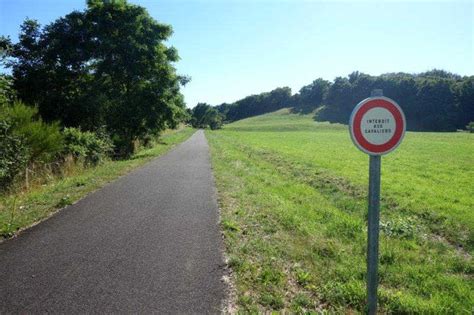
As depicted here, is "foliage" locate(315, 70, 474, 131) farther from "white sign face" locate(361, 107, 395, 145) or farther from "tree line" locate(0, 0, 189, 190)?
"white sign face" locate(361, 107, 395, 145)

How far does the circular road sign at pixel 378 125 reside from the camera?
3.16 metres

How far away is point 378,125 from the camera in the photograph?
125 inches

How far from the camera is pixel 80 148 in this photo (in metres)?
14.4

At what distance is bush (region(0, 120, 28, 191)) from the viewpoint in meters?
9.29

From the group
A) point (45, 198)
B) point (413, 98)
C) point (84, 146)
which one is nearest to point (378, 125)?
point (45, 198)

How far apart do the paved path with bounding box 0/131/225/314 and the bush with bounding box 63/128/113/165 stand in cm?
642

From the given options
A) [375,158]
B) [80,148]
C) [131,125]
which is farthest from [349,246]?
[131,125]

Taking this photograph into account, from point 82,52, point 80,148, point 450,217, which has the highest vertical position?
point 82,52

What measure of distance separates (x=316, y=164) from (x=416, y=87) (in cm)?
8794

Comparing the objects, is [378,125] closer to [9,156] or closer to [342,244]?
[342,244]

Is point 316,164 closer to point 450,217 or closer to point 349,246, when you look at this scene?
point 450,217

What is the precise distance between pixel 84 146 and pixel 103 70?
10.2 m

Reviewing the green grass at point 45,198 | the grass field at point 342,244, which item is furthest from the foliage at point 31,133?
the grass field at point 342,244

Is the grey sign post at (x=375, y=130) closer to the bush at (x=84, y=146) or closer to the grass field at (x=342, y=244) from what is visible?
the grass field at (x=342, y=244)
